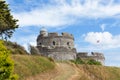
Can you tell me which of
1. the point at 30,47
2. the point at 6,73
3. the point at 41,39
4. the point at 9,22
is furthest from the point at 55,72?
the point at 41,39

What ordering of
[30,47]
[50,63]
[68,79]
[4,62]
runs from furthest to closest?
1. [30,47]
2. [50,63]
3. [68,79]
4. [4,62]

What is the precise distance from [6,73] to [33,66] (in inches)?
934

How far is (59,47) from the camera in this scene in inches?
3366

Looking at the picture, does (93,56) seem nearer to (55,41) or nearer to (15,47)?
(55,41)

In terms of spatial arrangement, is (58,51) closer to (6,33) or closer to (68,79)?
(6,33)

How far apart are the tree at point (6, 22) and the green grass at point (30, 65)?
15.6 ft

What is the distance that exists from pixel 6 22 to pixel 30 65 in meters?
7.76

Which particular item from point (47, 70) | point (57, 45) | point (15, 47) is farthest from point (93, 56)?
point (47, 70)

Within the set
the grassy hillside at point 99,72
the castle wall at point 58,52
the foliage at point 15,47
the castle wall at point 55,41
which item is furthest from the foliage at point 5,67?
the castle wall at point 55,41

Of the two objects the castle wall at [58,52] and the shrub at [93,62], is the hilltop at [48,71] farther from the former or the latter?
the castle wall at [58,52]

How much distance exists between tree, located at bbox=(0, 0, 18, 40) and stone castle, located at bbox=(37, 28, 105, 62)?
94.5 ft

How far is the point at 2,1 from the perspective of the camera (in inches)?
2103

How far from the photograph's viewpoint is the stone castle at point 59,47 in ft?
279

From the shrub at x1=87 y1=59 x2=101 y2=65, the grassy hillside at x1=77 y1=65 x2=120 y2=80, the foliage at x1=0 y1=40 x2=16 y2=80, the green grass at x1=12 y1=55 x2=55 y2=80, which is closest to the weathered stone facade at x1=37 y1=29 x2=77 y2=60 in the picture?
the shrub at x1=87 y1=59 x2=101 y2=65
